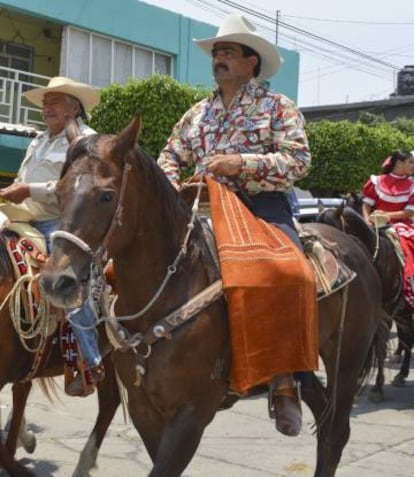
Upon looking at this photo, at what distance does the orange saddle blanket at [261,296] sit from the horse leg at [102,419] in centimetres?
180

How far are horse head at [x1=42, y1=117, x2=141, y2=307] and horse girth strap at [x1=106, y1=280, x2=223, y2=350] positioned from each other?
0.42 m

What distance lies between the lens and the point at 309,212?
1003 cm

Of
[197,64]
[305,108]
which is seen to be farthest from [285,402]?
[305,108]

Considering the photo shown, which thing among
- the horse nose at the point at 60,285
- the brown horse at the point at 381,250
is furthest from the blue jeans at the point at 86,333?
the brown horse at the point at 381,250

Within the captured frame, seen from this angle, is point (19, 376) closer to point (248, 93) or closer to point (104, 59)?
point (248, 93)

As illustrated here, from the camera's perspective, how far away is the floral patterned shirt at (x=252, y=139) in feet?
12.4

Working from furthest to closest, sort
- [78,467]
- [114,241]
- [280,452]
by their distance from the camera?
1. [280,452]
2. [78,467]
3. [114,241]

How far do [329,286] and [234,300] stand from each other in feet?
2.89

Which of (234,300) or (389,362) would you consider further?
(389,362)

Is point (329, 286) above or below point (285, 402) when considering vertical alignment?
above

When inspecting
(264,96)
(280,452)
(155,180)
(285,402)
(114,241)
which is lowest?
(280,452)

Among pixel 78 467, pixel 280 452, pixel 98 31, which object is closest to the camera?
pixel 78 467

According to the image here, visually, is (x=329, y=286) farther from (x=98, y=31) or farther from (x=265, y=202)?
(x=98, y=31)

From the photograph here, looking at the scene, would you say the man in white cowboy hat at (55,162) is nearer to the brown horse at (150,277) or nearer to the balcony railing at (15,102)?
the brown horse at (150,277)
